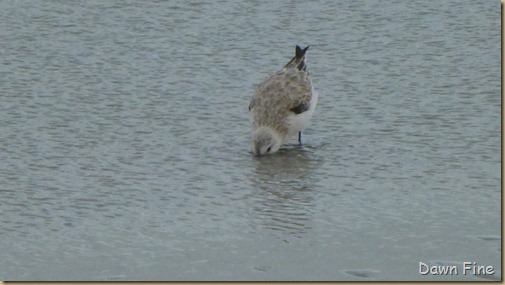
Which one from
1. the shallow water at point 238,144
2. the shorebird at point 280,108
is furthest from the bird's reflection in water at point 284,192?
the shorebird at point 280,108

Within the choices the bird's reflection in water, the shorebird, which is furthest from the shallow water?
the shorebird

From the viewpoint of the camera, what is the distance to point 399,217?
9219 millimetres

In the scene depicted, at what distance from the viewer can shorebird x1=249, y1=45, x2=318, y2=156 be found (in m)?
11.4

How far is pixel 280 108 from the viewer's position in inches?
468

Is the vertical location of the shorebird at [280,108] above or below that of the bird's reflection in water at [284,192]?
above

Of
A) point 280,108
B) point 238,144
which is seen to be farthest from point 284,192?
point 280,108

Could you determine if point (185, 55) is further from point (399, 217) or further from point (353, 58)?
point (399, 217)

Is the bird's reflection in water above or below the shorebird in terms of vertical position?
below

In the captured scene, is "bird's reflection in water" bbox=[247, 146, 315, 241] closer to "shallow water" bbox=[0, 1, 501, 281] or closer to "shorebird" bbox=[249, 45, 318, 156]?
"shallow water" bbox=[0, 1, 501, 281]

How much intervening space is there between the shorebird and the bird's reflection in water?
15cm

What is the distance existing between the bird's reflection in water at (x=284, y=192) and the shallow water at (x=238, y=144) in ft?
0.10

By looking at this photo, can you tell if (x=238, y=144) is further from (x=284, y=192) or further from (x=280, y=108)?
(x=284, y=192)

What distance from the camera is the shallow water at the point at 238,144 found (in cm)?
852

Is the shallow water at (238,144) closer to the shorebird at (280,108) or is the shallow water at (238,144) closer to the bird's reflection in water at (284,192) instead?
the bird's reflection in water at (284,192)
